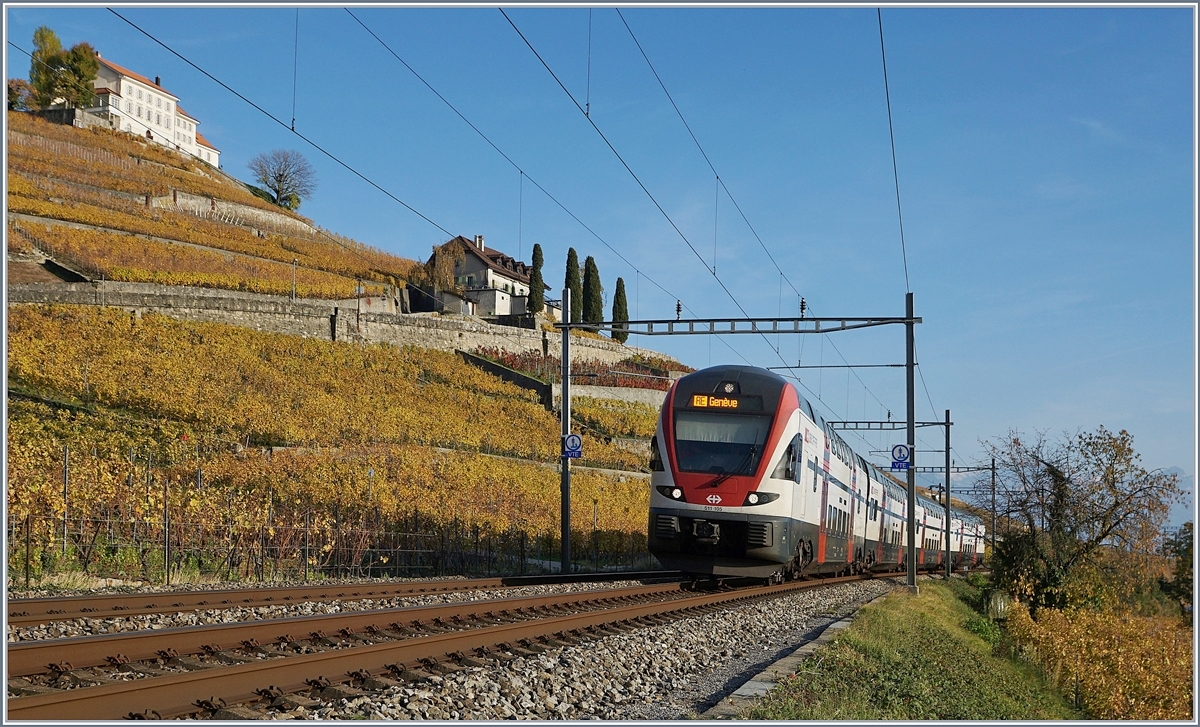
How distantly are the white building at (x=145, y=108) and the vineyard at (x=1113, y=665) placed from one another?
3961 inches

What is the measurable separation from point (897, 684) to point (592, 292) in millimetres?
73226

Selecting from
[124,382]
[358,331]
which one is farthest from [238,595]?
[358,331]

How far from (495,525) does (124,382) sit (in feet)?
47.5

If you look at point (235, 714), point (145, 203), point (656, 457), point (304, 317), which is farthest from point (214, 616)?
point (145, 203)

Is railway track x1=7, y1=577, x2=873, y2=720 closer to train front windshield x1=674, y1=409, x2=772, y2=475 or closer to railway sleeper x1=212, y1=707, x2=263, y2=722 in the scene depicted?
railway sleeper x1=212, y1=707, x2=263, y2=722

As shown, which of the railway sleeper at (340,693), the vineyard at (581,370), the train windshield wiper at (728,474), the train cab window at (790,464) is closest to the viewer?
the railway sleeper at (340,693)

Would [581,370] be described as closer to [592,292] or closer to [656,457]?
[592,292]

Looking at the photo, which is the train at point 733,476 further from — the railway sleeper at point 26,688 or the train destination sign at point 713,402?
the railway sleeper at point 26,688

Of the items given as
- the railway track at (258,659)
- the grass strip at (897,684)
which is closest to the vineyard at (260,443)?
the railway track at (258,659)

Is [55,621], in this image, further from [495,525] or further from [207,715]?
[495,525]

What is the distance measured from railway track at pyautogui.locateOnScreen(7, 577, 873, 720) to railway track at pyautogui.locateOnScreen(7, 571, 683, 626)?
93.2 inches

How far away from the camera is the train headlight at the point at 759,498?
17797 millimetres

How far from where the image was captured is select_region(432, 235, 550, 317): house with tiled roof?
86250 mm

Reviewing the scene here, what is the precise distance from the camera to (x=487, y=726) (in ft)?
20.1
